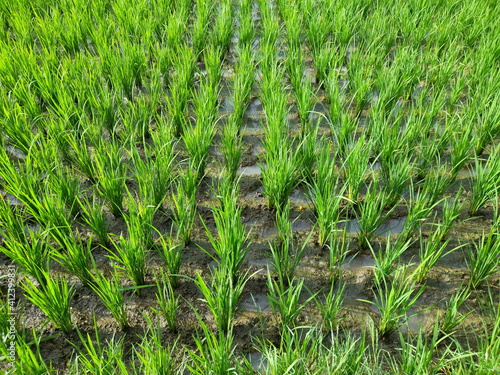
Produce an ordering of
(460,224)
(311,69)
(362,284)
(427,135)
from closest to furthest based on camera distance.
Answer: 1. (362,284)
2. (460,224)
3. (427,135)
4. (311,69)

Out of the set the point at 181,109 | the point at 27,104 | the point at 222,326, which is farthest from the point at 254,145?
the point at 27,104

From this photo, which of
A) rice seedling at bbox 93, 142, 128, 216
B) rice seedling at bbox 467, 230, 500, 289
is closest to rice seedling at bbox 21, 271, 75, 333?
rice seedling at bbox 93, 142, 128, 216

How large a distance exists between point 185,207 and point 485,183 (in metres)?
1.28

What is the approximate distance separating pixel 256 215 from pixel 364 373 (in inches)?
31.9

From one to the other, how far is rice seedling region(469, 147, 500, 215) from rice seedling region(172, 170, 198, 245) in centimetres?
119

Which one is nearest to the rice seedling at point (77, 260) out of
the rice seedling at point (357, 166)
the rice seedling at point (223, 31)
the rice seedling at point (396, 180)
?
the rice seedling at point (357, 166)

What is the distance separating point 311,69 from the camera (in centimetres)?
278

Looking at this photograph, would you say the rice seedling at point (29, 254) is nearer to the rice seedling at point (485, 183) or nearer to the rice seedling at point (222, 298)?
the rice seedling at point (222, 298)

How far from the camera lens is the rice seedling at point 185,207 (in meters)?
1.64

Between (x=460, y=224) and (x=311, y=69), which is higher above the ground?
(x=311, y=69)

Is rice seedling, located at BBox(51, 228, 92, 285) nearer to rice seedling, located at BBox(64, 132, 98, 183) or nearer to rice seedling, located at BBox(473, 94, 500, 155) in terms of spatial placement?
rice seedling, located at BBox(64, 132, 98, 183)

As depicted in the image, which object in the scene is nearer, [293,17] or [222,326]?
[222,326]

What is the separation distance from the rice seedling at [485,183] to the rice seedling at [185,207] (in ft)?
3.90

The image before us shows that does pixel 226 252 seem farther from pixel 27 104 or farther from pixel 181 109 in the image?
pixel 27 104
